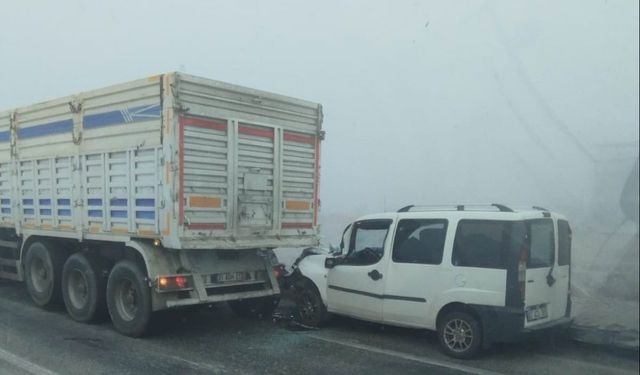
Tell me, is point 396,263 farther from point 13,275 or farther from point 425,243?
point 13,275

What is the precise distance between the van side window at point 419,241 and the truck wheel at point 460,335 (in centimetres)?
65

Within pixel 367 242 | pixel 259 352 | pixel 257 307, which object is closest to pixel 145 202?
pixel 259 352

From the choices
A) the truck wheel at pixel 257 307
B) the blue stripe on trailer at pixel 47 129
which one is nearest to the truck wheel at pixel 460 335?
the truck wheel at pixel 257 307

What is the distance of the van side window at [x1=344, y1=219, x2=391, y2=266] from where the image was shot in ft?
24.2

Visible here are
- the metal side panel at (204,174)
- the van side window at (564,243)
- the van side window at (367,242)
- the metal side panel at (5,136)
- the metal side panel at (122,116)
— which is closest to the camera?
the van side window at (564,243)

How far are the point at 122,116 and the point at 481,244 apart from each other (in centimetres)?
455

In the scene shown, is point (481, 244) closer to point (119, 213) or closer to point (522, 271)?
point (522, 271)

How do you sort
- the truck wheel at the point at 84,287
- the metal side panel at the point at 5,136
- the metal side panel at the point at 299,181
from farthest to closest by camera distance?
the metal side panel at the point at 5,136
the metal side panel at the point at 299,181
the truck wheel at the point at 84,287

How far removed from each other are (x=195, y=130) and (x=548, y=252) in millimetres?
4142

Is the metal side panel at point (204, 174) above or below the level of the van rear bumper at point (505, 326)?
above

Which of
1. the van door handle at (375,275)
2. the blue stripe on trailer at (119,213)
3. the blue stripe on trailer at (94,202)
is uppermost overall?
the blue stripe on trailer at (94,202)

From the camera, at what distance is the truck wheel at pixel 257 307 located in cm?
855

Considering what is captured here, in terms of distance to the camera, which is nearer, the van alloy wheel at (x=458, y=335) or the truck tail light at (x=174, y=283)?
the van alloy wheel at (x=458, y=335)

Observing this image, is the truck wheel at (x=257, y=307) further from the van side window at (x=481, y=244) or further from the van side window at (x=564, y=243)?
the van side window at (x=564, y=243)
